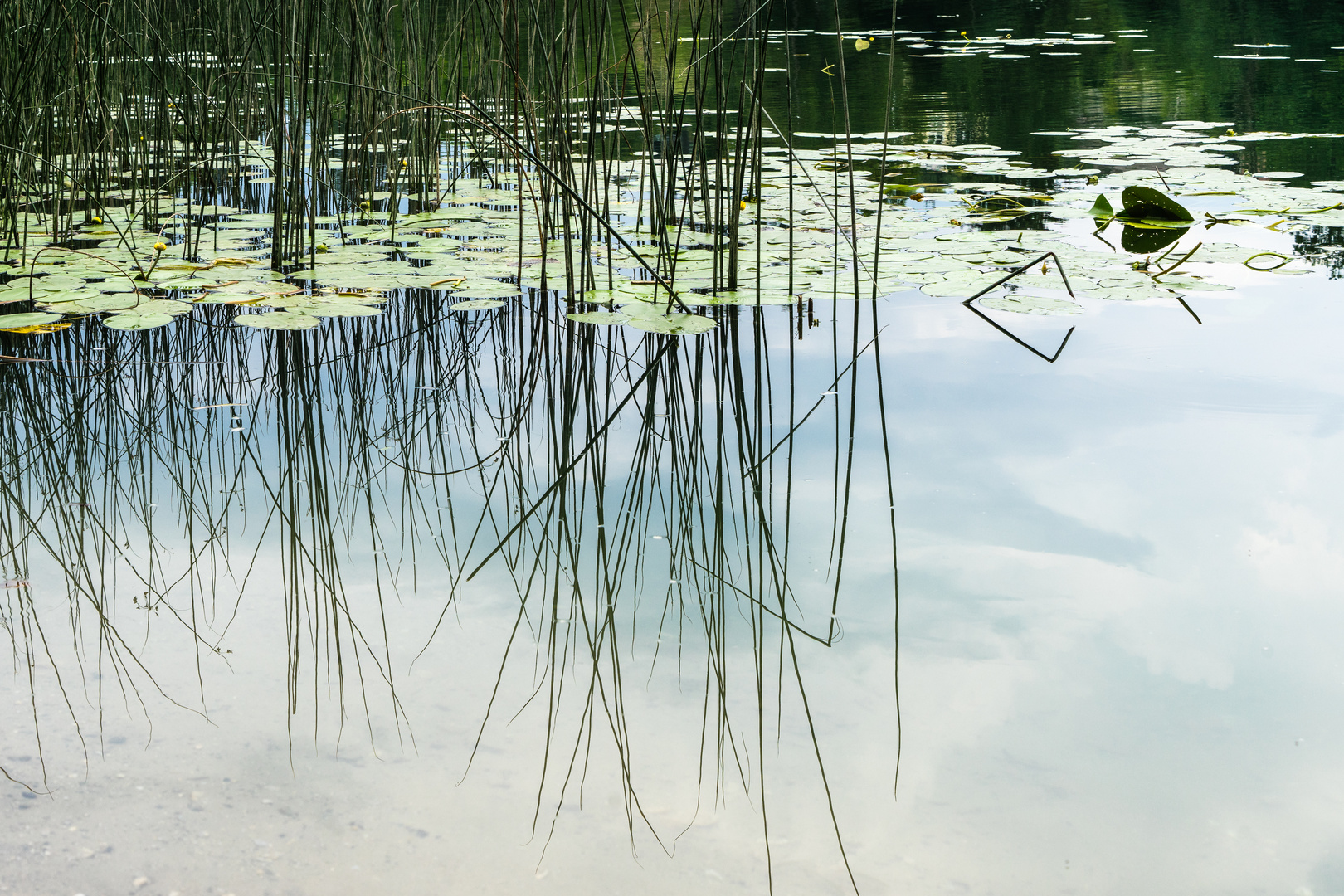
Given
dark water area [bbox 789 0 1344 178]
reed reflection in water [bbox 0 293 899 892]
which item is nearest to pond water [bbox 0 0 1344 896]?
reed reflection in water [bbox 0 293 899 892]

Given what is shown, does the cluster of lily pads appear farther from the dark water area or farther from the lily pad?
the dark water area

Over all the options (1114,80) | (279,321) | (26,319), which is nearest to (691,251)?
(279,321)

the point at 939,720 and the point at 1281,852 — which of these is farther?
the point at 939,720

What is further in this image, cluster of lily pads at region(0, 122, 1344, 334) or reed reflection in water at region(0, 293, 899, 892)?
cluster of lily pads at region(0, 122, 1344, 334)

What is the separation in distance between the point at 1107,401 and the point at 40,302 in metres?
2.08

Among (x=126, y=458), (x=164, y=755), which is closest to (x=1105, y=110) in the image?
(x=126, y=458)

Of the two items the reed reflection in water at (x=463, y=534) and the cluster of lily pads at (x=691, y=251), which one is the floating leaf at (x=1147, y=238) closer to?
the cluster of lily pads at (x=691, y=251)

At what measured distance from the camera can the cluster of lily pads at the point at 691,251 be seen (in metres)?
2.34

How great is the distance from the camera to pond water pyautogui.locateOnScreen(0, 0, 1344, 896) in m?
0.88

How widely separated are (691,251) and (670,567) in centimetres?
170

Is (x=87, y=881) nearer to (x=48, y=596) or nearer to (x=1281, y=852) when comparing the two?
(x=48, y=596)

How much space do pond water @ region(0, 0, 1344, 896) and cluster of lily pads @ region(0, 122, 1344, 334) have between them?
0.08 feet

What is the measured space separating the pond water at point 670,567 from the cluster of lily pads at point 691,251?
2 cm

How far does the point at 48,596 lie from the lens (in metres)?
1.22
